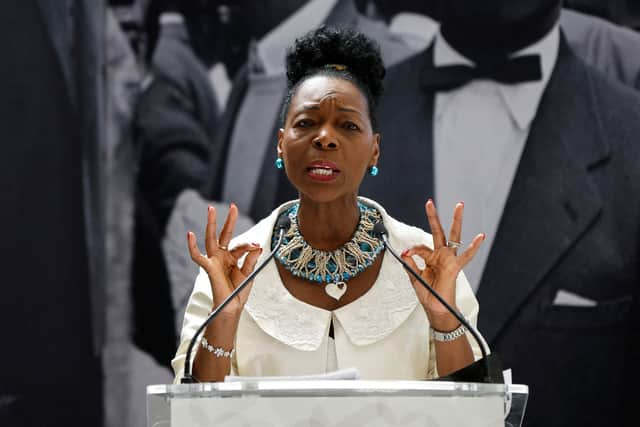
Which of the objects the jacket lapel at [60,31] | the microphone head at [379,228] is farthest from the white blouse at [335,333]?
the jacket lapel at [60,31]

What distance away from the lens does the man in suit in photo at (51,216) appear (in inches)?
168

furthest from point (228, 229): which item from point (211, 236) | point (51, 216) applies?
point (51, 216)

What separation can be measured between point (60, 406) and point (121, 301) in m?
0.61

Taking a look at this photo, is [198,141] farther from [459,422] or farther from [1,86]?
[459,422]

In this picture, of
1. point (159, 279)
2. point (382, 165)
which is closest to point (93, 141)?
point (159, 279)

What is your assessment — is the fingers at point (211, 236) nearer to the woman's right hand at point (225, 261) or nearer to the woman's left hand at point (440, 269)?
the woman's right hand at point (225, 261)

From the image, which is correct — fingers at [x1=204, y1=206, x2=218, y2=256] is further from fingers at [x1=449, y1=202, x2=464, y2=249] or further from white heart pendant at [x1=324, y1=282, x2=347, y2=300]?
fingers at [x1=449, y1=202, x2=464, y2=249]

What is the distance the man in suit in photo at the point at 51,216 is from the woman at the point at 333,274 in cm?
264

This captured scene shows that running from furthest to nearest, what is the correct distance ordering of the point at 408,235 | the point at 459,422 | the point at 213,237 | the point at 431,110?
the point at 431,110, the point at 408,235, the point at 213,237, the point at 459,422

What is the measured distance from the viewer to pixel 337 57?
203 cm

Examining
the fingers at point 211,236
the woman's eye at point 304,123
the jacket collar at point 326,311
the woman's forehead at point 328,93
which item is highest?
the woman's forehead at point 328,93

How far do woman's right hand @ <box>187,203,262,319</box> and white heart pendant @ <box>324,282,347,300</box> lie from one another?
0.20m

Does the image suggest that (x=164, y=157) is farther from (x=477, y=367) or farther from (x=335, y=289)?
(x=477, y=367)

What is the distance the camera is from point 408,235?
1.99 m
